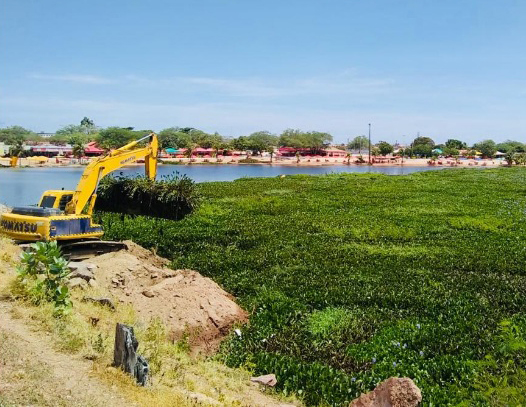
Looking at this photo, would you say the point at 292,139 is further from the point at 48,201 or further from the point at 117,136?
the point at 48,201

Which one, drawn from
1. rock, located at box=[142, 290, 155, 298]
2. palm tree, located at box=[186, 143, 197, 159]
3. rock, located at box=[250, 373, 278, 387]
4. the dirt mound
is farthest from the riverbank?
rock, located at box=[250, 373, 278, 387]

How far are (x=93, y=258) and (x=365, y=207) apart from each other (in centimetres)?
1478

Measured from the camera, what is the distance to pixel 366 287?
12656mm

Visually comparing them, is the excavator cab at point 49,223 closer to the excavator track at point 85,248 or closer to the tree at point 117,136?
the excavator track at point 85,248

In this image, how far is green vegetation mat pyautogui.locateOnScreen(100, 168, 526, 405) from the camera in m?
8.52

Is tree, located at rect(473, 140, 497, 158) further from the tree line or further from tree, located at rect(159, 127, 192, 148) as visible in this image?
Result: tree, located at rect(159, 127, 192, 148)

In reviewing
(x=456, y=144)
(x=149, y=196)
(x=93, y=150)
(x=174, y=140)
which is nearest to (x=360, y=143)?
(x=456, y=144)

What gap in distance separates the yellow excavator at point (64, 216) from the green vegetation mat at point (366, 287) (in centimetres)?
300

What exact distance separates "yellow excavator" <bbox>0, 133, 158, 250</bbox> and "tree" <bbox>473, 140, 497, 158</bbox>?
496ft

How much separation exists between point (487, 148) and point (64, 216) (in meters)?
170

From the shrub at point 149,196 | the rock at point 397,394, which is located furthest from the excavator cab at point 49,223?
the rock at point 397,394

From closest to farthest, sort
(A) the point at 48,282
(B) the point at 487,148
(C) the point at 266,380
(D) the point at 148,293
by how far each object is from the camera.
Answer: (C) the point at 266,380 → (A) the point at 48,282 → (D) the point at 148,293 → (B) the point at 487,148

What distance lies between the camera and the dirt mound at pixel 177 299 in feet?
33.8

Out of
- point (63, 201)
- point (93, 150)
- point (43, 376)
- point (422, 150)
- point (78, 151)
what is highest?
point (422, 150)
